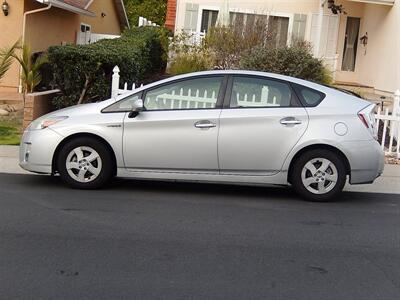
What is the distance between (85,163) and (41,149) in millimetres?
580

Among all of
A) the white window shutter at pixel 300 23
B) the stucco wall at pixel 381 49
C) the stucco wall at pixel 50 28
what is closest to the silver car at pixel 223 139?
the stucco wall at pixel 50 28

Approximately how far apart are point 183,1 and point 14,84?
6.85 metres

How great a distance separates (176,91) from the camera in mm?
8297

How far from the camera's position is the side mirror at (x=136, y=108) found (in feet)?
26.4

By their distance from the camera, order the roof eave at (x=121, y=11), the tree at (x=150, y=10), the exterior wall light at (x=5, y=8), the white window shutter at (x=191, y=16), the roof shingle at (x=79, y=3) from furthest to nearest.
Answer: the tree at (x=150, y=10) < the roof eave at (x=121, y=11) < the white window shutter at (x=191, y=16) < the roof shingle at (x=79, y=3) < the exterior wall light at (x=5, y=8)

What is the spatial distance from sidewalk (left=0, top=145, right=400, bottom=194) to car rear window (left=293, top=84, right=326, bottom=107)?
178 centimetres

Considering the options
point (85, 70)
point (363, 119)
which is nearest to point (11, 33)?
point (85, 70)

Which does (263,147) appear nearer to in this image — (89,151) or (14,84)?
(89,151)

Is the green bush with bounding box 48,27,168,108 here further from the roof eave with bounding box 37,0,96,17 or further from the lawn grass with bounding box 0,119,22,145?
the roof eave with bounding box 37,0,96,17

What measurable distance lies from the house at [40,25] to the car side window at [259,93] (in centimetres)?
1004

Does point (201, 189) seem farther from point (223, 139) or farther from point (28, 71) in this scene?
point (28, 71)

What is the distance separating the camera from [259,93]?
824 cm

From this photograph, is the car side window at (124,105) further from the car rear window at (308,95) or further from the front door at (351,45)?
the front door at (351,45)

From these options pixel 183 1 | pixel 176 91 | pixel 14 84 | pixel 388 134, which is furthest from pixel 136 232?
pixel 183 1
